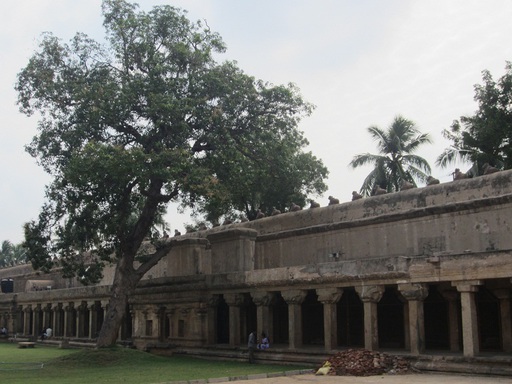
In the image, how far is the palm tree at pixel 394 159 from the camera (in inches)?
1417

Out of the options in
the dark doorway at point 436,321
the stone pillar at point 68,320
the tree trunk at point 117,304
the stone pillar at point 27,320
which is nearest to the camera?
the dark doorway at point 436,321

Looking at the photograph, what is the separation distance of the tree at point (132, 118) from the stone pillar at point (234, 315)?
4.20 m

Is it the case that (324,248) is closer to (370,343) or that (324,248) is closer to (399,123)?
(370,343)

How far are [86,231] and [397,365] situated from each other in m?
13.5

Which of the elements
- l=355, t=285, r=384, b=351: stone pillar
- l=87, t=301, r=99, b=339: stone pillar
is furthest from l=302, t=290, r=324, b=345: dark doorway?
l=87, t=301, r=99, b=339: stone pillar

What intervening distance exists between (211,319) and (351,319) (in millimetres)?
5864

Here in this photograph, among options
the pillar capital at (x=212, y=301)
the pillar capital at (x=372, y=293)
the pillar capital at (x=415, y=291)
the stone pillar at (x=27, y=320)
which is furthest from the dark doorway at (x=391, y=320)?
the stone pillar at (x=27, y=320)

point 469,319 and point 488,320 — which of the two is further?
point 488,320

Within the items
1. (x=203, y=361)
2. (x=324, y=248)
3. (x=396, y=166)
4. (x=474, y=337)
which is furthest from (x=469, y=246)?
→ (x=396, y=166)

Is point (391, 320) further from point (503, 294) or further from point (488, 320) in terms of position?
point (503, 294)

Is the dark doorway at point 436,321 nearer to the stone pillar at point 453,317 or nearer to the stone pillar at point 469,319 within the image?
the stone pillar at point 453,317

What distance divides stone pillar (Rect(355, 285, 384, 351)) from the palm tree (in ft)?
55.5

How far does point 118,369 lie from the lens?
21.2m

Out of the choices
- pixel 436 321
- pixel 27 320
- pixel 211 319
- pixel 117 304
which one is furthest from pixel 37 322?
pixel 436 321
